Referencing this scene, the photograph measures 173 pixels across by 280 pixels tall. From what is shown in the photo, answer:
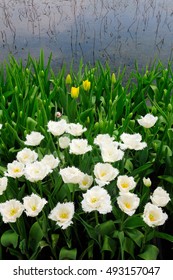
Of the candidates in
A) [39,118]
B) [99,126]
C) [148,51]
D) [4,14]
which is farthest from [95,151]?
[4,14]

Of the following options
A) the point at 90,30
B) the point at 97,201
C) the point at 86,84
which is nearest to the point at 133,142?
the point at 97,201

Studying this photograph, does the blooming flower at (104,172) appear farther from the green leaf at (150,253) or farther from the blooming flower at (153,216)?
the green leaf at (150,253)

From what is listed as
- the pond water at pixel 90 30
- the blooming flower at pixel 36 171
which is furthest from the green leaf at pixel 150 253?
the pond water at pixel 90 30

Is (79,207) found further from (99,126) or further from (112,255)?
(99,126)

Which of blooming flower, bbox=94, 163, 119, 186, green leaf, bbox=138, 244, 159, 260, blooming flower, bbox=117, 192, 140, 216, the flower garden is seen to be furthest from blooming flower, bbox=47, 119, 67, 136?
green leaf, bbox=138, 244, 159, 260

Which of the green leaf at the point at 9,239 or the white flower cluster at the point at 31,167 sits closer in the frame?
the white flower cluster at the point at 31,167

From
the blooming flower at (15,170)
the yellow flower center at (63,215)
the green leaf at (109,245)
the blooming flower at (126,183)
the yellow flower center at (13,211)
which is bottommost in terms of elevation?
the green leaf at (109,245)
